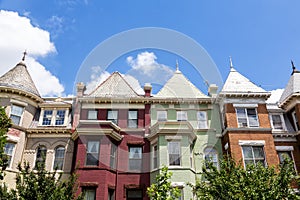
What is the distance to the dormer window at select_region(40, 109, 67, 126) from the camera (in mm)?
21094

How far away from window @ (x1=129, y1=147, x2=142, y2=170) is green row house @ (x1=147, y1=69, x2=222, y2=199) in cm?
102

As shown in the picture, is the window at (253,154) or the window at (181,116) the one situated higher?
the window at (181,116)

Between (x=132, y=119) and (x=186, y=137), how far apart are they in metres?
4.82

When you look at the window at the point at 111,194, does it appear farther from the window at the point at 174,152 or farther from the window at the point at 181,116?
the window at the point at 181,116

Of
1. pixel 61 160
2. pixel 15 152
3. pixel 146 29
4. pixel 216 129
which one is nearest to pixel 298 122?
pixel 216 129

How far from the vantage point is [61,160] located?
64.5 feet

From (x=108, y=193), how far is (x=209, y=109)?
411 inches

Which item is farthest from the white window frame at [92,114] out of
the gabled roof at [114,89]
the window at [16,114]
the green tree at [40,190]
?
the green tree at [40,190]

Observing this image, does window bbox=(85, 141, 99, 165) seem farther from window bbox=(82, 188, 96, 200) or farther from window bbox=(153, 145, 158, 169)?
window bbox=(153, 145, 158, 169)

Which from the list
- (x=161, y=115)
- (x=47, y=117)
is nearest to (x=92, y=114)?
(x=47, y=117)

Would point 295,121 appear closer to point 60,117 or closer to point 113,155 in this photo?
point 113,155

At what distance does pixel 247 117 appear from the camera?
786 inches

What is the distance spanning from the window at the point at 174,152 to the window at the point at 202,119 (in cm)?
309

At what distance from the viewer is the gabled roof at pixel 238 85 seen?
2075 cm
